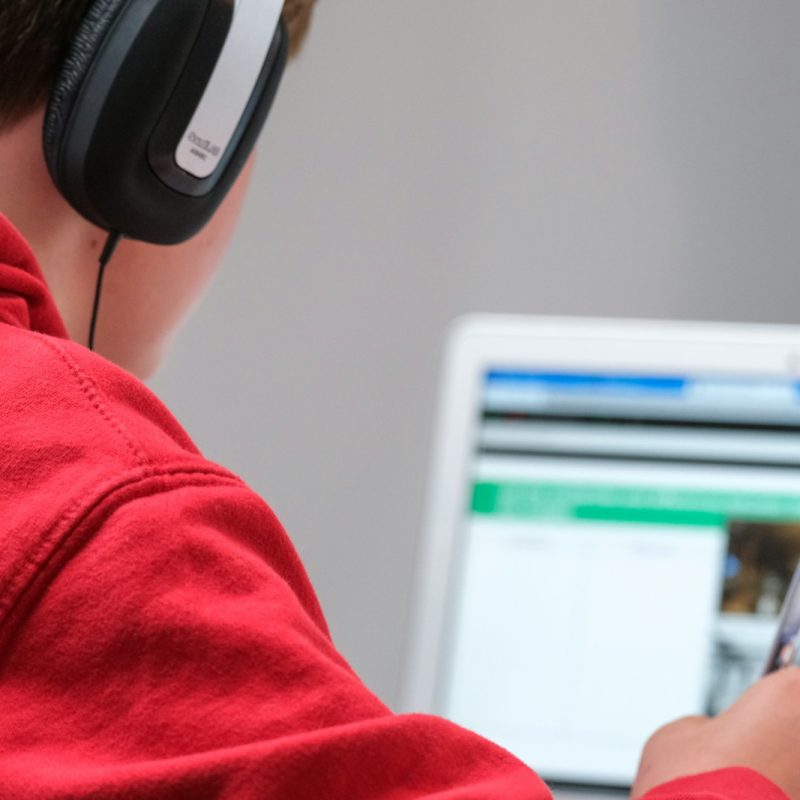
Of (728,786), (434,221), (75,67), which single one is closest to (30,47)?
(75,67)

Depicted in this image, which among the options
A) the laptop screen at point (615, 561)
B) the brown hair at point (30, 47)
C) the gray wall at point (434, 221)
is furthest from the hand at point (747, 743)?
the gray wall at point (434, 221)

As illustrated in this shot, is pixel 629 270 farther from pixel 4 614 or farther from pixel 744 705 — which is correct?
pixel 4 614

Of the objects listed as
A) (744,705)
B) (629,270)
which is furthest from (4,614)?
(629,270)

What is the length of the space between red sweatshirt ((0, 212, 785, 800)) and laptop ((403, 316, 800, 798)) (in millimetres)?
482

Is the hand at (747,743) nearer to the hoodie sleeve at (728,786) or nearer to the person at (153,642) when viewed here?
the hoodie sleeve at (728,786)

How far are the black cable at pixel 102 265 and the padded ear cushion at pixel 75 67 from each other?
0.18ft

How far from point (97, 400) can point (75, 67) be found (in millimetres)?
213

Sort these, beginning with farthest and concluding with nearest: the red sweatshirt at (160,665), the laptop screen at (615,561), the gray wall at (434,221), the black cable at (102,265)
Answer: the gray wall at (434,221), the laptop screen at (615,561), the black cable at (102,265), the red sweatshirt at (160,665)

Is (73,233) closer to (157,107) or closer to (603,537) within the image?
(157,107)

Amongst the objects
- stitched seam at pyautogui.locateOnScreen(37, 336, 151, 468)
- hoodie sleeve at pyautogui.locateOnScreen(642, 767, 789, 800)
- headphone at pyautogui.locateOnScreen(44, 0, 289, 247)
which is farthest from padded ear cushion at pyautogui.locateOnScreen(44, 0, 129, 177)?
hoodie sleeve at pyautogui.locateOnScreen(642, 767, 789, 800)

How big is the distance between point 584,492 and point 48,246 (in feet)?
1.43

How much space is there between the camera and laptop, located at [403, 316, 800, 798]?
34.7 inches

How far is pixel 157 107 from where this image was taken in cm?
59

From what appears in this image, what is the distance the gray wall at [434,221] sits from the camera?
1270 mm
